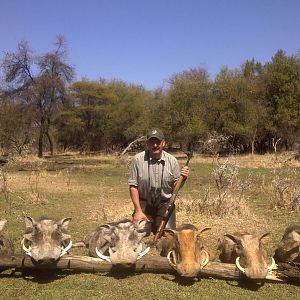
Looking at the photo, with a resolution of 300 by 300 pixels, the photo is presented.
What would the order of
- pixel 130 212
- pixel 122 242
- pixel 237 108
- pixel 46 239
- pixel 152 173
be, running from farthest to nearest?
1. pixel 237 108
2. pixel 130 212
3. pixel 152 173
4. pixel 122 242
5. pixel 46 239

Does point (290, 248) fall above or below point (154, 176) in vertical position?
below

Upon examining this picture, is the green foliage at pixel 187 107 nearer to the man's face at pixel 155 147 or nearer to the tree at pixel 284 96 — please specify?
the tree at pixel 284 96

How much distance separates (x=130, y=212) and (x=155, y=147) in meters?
4.13

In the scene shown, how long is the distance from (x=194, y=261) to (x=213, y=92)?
34.5 metres

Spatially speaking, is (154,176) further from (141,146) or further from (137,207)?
(141,146)

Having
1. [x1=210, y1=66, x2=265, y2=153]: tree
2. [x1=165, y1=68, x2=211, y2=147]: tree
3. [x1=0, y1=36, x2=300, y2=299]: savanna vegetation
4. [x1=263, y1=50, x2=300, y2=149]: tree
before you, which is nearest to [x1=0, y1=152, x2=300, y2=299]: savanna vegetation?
[x1=0, y1=36, x2=300, y2=299]: savanna vegetation

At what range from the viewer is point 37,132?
42438 millimetres

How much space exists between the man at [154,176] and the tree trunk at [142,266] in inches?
53.8

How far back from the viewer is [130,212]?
11.5 metres

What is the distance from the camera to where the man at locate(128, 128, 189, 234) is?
25.6 feet

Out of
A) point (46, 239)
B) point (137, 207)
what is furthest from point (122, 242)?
point (137, 207)

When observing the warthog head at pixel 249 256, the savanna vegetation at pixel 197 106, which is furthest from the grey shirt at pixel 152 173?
the savanna vegetation at pixel 197 106

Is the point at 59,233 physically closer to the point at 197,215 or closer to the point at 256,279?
the point at 256,279

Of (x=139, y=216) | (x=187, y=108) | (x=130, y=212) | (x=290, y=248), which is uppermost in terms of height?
(x=187, y=108)
